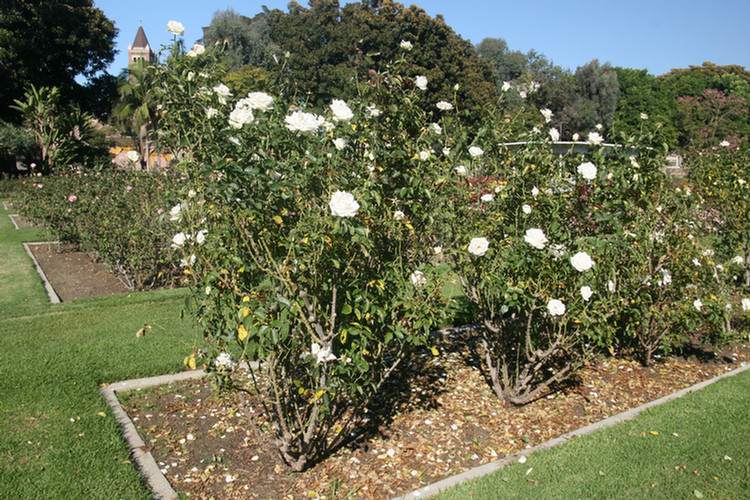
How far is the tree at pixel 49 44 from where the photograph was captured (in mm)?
24703

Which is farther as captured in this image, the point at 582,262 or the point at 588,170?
the point at 588,170

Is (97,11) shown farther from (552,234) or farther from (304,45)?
(552,234)

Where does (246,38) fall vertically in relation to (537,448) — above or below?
above

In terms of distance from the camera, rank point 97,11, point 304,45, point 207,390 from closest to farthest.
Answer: point 207,390 → point 97,11 → point 304,45

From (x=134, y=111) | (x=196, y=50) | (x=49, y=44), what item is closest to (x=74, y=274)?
(x=196, y=50)

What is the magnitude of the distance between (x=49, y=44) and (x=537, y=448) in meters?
30.8

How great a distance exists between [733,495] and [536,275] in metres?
1.48

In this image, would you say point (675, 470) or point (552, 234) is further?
point (552, 234)

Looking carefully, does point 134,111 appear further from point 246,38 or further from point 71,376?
point 71,376

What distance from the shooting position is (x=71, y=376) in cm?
403

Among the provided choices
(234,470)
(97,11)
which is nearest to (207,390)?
(234,470)

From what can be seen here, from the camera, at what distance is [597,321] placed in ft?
10.9

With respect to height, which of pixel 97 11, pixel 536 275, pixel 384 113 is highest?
pixel 97 11

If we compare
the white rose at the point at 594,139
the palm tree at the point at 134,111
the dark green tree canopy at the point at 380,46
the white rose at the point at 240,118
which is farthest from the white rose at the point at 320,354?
the dark green tree canopy at the point at 380,46
